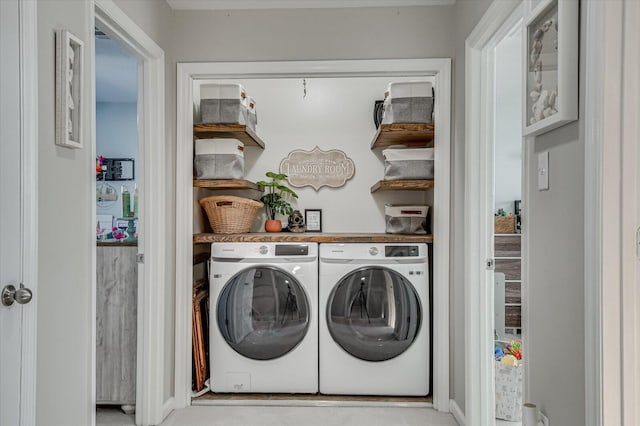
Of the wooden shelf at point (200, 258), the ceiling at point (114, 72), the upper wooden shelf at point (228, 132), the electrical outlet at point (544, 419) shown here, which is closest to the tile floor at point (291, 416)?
the wooden shelf at point (200, 258)

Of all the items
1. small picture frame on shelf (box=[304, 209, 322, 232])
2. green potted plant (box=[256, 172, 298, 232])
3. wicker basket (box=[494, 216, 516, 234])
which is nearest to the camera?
green potted plant (box=[256, 172, 298, 232])

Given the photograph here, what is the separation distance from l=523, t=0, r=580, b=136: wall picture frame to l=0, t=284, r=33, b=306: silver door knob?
1.66 meters

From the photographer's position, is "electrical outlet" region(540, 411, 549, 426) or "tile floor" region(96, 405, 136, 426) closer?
"electrical outlet" region(540, 411, 549, 426)

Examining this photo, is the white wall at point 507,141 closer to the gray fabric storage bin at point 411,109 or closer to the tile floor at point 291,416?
the gray fabric storage bin at point 411,109

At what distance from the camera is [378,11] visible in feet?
A: 9.40

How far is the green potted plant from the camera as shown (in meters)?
3.45

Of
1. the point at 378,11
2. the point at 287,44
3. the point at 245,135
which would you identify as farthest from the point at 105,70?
the point at 378,11

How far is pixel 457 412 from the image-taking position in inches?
106

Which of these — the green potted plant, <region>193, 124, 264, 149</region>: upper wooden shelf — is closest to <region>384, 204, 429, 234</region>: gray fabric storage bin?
the green potted plant

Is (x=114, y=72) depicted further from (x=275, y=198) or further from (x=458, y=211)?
(x=458, y=211)

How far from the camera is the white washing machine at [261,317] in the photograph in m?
2.96

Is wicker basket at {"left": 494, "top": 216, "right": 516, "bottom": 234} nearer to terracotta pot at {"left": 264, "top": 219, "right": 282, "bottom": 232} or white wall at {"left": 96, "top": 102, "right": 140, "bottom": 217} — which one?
terracotta pot at {"left": 264, "top": 219, "right": 282, "bottom": 232}

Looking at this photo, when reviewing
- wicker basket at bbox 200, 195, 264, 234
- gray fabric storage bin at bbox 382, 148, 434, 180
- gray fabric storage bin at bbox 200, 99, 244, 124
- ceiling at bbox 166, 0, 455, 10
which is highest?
ceiling at bbox 166, 0, 455, 10

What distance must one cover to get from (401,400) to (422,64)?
6.71ft
